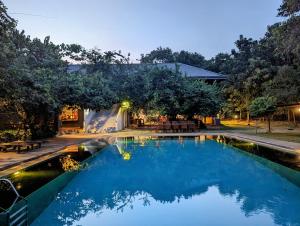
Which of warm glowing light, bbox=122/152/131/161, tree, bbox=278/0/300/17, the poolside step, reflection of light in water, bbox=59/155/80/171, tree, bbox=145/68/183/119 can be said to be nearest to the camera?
the poolside step

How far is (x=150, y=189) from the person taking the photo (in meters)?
8.47

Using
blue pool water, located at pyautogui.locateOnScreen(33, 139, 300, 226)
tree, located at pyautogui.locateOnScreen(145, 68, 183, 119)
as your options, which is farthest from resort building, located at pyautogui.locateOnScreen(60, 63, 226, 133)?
blue pool water, located at pyautogui.locateOnScreen(33, 139, 300, 226)

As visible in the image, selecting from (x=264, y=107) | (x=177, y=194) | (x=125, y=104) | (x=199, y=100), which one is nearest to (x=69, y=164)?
(x=177, y=194)

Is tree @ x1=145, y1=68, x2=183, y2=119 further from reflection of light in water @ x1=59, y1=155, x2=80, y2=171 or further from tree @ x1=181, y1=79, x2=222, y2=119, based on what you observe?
reflection of light in water @ x1=59, y1=155, x2=80, y2=171

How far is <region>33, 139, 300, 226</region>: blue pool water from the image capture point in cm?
617

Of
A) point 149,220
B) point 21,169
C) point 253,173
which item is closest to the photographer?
point 149,220

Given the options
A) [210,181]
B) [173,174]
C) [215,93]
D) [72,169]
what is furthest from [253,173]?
[215,93]

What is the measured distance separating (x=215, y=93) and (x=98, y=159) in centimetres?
1491

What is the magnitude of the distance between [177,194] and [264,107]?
44.3 feet

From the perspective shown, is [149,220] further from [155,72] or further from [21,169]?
[155,72]

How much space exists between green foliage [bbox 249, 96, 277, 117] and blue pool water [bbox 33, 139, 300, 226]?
7615 millimetres

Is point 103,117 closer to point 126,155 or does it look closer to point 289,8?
point 126,155

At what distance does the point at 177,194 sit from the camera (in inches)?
316

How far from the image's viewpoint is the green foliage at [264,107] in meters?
19.7
